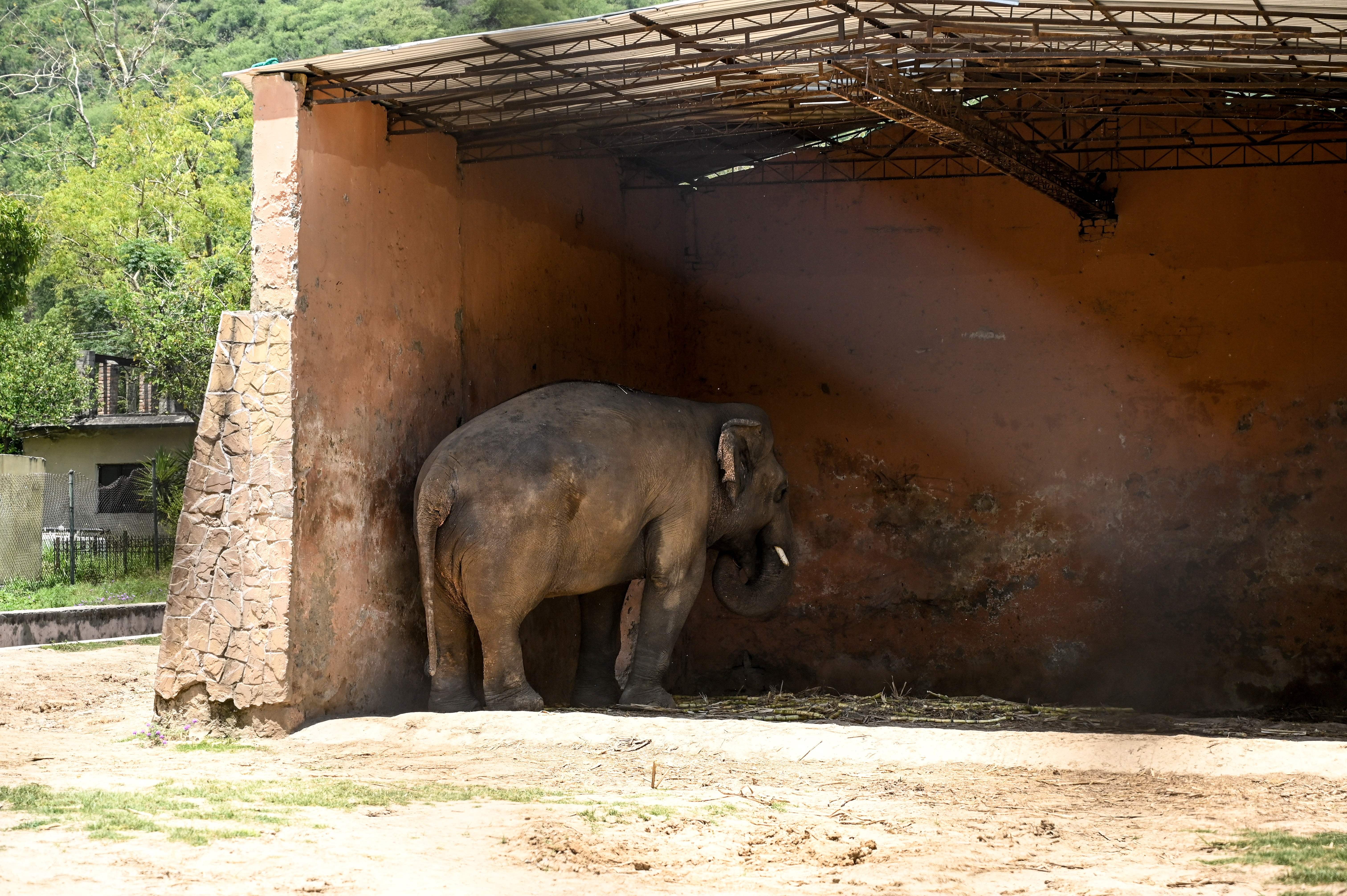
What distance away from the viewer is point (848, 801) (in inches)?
260

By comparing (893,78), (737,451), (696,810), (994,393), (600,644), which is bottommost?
(696,810)

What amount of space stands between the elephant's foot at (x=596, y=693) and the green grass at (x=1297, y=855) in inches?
222

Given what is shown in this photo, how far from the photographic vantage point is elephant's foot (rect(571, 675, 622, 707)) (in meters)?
10.7

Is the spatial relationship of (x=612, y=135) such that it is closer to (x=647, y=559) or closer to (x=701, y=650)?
(x=647, y=559)

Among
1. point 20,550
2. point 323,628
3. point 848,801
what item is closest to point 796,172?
point 323,628

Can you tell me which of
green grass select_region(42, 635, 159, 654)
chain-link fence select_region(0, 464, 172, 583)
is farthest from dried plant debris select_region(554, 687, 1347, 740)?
chain-link fence select_region(0, 464, 172, 583)

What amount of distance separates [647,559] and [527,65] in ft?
10.9

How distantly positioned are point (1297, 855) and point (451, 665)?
17.3ft

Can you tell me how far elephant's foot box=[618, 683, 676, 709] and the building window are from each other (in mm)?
17365

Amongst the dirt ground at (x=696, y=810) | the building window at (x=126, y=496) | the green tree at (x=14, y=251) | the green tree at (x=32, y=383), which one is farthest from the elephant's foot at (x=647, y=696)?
the green tree at (x=32, y=383)

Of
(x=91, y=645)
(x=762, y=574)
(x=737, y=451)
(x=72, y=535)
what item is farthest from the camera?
(x=72, y=535)

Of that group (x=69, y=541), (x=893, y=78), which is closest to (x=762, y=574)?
(x=893, y=78)

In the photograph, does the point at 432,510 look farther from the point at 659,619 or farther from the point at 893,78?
the point at 893,78

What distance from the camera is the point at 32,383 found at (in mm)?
27953
